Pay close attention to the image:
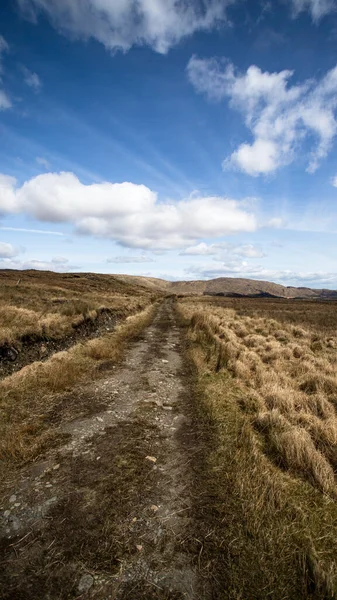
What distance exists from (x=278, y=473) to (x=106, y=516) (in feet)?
10.6

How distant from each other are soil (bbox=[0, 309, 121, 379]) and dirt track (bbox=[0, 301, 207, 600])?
21.8 ft

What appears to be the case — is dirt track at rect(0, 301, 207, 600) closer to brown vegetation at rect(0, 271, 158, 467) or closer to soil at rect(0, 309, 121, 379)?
brown vegetation at rect(0, 271, 158, 467)

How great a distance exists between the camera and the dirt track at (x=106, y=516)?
11.4 feet

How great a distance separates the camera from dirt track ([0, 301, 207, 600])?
11.4 ft

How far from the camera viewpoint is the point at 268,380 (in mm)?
11102

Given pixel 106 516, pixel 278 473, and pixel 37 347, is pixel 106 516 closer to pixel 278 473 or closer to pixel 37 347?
pixel 278 473

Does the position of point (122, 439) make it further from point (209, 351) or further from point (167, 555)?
point (209, 351)

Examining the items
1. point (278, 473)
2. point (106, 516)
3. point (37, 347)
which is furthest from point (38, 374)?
point (278, 473)

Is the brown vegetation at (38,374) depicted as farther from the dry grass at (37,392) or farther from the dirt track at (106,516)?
the dirt track at (106,516)

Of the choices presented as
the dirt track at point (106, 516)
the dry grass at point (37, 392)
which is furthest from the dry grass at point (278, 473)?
the dry grass at point (37, 392)

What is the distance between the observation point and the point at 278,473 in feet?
18.5

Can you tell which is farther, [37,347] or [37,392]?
[37,347]

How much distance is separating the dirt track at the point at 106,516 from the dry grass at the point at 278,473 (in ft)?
2.30

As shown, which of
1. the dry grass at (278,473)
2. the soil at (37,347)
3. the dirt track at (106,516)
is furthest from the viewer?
the soil at (37,347)
